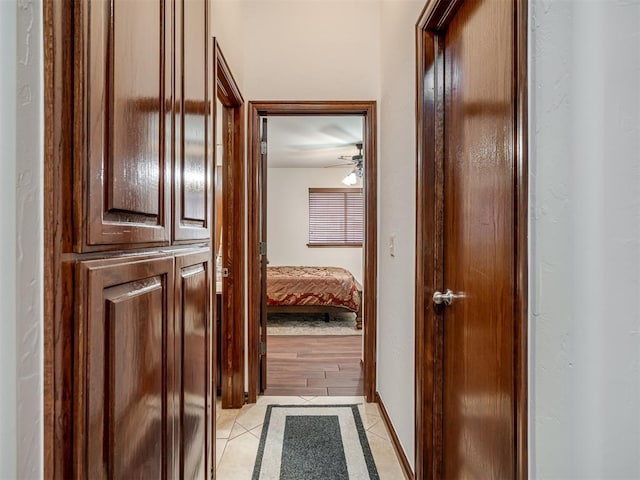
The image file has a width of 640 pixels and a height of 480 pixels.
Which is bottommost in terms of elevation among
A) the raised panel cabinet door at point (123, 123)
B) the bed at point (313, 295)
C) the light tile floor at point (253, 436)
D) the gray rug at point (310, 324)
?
the light tile floor at point (253, 436)

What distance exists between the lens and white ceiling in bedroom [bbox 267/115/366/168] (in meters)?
4.35

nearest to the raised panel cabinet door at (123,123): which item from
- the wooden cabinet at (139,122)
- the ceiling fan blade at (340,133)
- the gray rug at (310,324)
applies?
the wooden cabinet at (139,122)

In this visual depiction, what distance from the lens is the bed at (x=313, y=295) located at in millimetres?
4960

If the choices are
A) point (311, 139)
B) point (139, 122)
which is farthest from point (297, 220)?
point (139, 122)

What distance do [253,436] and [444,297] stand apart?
1.45m

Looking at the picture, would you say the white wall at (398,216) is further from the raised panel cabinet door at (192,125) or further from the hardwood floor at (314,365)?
the raised panel cabinet door at (192,125)

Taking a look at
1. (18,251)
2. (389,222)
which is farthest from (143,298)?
(389,222)

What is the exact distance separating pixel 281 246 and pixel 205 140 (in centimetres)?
557

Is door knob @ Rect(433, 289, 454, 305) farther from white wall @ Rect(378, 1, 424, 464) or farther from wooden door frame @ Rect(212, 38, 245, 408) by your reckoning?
wooden door frame @ Rect(212, 38, 245, 408)

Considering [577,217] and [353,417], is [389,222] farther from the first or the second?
[577,217]

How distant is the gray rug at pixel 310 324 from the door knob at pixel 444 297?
3.14m

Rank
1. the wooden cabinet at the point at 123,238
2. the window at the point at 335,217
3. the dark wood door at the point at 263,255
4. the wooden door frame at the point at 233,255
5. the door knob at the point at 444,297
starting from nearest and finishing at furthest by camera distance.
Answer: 1. the wooden cabinet at the point at 123,238
2. the door knob at the point at 444,297
3. the wooden door frame at the point at 233,255
4. the dark wood door at the point at 263,255
5. the window at the point at 335,217

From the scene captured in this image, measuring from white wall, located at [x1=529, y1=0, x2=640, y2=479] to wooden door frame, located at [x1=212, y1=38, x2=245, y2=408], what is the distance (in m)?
2.07

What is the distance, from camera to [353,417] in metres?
2.47
